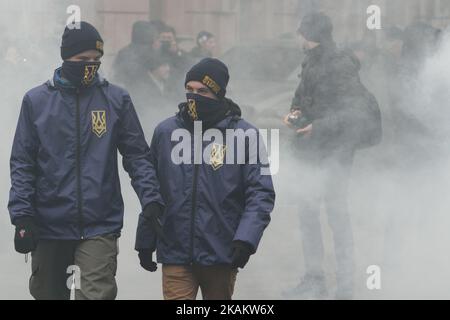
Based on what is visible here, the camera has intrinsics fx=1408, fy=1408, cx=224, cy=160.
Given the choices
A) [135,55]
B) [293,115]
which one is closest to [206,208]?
[293,115]

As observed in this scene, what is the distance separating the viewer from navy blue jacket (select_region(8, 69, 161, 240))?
5.34m

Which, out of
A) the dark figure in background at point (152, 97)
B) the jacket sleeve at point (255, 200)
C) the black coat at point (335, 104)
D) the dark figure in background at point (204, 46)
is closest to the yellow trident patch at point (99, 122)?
the jacket sleeve at point (255, 200)

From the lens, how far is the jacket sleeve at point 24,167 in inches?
209

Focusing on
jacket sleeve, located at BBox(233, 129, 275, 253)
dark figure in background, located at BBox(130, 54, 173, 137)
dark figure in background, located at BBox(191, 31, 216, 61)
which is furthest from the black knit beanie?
dark figure in background, located at BBox(191, 31, 216, 61)

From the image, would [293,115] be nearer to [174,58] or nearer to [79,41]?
[79,41]

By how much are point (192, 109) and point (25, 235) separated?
0.79m

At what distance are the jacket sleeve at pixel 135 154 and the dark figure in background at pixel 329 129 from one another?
2.12 meters

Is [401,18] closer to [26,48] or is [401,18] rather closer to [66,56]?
[26,48]

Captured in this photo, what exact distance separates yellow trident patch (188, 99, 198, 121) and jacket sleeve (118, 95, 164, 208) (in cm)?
23

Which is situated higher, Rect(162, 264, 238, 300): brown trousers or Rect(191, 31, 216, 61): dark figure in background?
Rect(191, 31, 216, 61): dark figure in background

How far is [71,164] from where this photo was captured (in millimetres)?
5352

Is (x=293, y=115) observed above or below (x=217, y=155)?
below

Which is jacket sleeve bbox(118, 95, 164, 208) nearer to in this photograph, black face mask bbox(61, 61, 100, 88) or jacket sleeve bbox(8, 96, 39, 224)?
black face mask bbox(61, 61, 100, 88)

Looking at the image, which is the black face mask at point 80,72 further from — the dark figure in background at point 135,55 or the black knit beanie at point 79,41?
the dark figure in background at point 135,55
